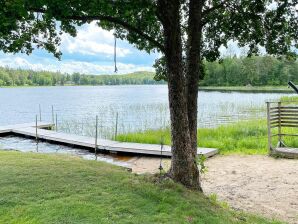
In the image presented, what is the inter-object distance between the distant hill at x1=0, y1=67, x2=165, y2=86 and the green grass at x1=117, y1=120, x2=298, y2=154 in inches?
3258

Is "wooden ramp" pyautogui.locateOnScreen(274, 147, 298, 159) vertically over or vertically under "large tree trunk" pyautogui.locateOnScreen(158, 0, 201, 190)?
under

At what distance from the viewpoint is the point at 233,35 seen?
6785mm

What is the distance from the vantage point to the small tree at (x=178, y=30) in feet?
15.4

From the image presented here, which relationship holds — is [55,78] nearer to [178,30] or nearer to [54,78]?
[54,78]

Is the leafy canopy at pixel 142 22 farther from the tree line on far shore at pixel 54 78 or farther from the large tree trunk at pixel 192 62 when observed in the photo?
the tree line on far shore at pixel 54 78

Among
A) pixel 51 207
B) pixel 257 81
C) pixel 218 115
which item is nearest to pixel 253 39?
pixel 51 207

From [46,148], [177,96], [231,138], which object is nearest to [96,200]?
[177,96]

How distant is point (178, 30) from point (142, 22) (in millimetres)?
1022

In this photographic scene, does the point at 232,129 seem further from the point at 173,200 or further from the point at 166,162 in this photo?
the point at 173,200

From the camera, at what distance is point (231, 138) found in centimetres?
1305

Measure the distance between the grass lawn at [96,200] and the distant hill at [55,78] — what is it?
3521 inches

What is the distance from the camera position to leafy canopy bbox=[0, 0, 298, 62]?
4.49 m

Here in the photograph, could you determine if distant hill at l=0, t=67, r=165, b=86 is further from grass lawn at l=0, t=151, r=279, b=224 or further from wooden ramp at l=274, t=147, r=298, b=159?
grass lawn at l=0, t=151, r=279, b=224

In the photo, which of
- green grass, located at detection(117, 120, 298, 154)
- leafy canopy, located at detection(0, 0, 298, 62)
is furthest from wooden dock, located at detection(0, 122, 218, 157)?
leafy canopy, located at detection(0, 0, 298, 62)
